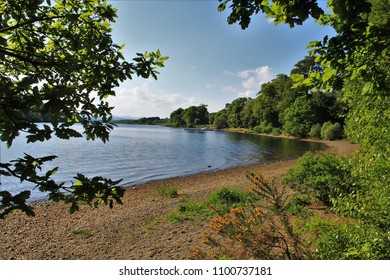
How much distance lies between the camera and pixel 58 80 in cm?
389

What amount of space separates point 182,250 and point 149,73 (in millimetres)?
5598

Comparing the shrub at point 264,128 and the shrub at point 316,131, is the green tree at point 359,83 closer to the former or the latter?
the shrub at point 316,131

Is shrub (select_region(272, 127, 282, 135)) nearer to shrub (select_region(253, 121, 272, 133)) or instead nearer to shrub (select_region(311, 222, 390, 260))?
shrub (select_region(253, 121, 272, 133))

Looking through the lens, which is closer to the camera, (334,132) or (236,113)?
(334,132)

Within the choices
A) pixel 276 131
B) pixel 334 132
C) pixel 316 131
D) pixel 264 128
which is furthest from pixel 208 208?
pixel 264 128

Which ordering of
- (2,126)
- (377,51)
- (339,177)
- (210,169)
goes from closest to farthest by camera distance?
(2,126)
(377,51)
(339,177)
(210,169)

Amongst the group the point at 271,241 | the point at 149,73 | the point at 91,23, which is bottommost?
the point at 271,241

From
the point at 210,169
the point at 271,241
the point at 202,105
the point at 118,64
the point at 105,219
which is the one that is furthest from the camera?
the point at 202,105

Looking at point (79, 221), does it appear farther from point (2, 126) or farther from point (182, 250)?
point (2, 126)

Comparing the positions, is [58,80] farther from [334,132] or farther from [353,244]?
[334,132]

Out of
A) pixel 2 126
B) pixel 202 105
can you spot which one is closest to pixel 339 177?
pixel 2 126

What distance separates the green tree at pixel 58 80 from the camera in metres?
2.26

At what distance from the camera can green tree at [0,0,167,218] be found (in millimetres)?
2256

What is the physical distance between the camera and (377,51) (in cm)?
282
